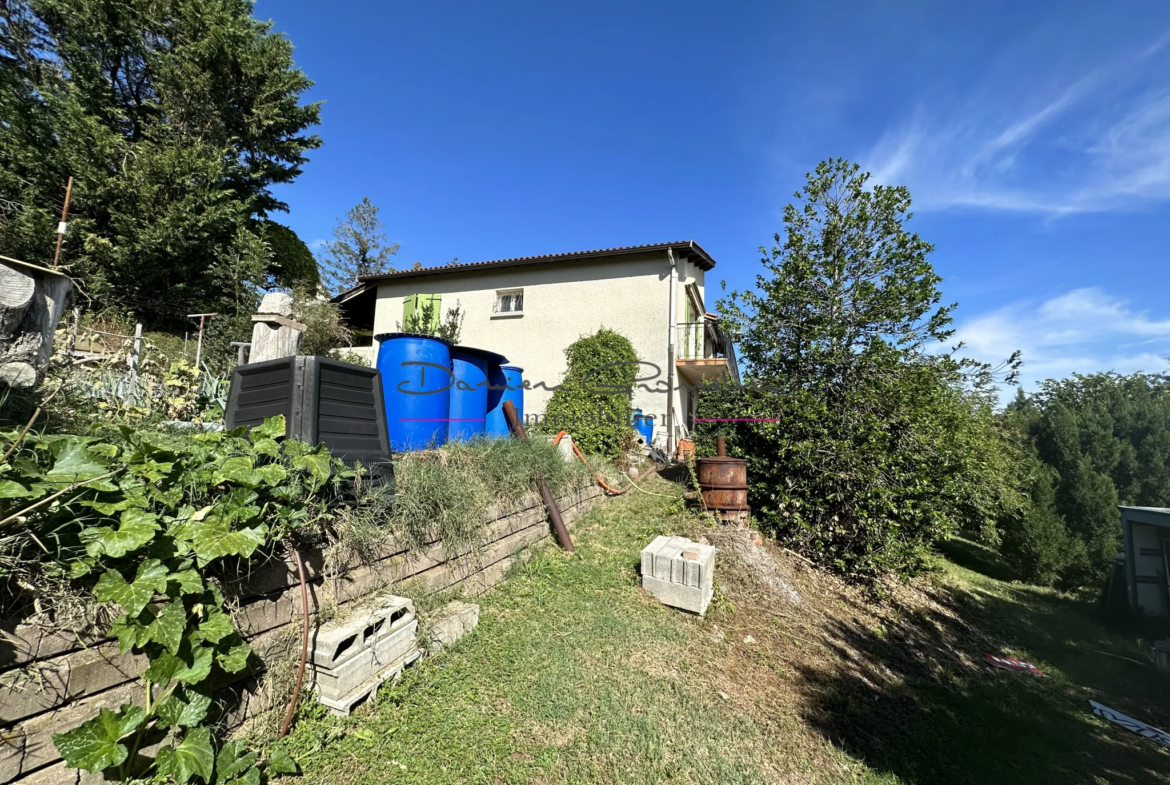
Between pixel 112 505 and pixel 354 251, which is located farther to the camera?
pixel 354 251

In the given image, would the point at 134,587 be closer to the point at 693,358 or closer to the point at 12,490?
the point at 12,490

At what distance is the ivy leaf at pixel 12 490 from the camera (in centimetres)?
105

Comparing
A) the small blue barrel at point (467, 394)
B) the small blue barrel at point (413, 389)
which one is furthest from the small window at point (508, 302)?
the small blue barrel at point (413, 389)

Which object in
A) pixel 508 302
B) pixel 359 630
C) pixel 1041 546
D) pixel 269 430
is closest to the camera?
pixel 269 430

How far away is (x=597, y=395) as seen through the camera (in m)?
8.98

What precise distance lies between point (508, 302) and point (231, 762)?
10439 mm

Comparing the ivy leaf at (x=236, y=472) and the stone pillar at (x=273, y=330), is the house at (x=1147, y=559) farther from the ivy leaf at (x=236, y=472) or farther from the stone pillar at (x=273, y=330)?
the stone pillar at (x=273, y=330)

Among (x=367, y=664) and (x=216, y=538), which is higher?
(x=216, y=538)

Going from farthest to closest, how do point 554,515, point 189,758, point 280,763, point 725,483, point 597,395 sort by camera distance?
point 597,395
point 725,483
point 554,515
point 280,763
point 189,758

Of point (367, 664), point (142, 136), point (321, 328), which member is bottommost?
point (367, 664)

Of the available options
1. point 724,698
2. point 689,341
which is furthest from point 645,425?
point 724,698

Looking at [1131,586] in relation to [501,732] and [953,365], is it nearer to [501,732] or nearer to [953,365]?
[953,365]

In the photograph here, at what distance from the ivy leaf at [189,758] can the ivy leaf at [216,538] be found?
1.75 feet

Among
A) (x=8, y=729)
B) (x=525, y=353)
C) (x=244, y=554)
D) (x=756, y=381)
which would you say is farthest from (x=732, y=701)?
(x=525, y=353)
